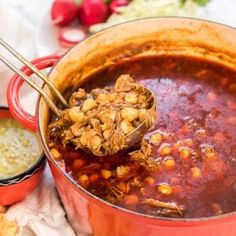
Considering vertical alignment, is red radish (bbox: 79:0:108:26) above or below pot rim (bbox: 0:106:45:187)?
above

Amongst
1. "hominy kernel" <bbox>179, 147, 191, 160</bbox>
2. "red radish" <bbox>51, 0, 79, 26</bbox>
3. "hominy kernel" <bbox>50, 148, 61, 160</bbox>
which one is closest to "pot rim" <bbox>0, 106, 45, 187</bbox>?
"hominy kernel" <bbox>50, 148, 61, 160</bbox>

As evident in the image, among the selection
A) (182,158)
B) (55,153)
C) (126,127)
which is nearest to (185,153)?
(182,158)

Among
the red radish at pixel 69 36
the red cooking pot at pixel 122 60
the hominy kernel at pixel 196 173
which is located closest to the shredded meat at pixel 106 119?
the red cooking pot at pixel 122 60

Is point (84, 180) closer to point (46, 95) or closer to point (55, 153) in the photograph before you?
point (55, 153)

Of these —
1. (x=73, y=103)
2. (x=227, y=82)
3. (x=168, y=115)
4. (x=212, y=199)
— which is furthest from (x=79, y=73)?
(x=212, y=199)

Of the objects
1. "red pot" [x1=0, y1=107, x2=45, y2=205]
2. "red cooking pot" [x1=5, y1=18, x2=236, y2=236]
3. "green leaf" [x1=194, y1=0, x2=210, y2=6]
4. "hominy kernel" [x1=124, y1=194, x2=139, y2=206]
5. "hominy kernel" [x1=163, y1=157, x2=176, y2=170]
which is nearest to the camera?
"red cooking pot" [x1=5, y1=18, x2=236, y2=236]

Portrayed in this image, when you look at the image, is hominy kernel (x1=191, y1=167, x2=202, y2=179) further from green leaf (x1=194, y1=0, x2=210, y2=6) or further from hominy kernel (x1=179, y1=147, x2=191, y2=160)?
green leaf (x1=194, y1=0, x2=210, y2=6)

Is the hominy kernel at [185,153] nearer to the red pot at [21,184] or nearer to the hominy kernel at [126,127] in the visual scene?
the hominy kernel at [126,127]
